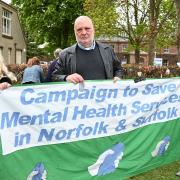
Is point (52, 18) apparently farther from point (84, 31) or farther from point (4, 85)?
point (4, 85)

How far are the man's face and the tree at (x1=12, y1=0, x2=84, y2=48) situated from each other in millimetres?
44070

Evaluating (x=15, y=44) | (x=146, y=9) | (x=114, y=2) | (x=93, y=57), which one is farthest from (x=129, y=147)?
(x=15, y=44)

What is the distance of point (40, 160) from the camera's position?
16.4ft

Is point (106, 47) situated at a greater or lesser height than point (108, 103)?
greater

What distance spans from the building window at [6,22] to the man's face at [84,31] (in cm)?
4035

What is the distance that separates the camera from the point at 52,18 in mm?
49531

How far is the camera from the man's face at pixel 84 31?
538 centimetres

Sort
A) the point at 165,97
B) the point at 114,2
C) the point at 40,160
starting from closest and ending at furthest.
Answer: the point at 40,160
the point at 165,97
the point at 114,2

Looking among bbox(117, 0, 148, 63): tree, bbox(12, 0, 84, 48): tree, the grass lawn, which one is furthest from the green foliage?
the grass lawn

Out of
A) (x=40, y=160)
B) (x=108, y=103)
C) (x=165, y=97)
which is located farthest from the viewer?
(x=165, y=97)

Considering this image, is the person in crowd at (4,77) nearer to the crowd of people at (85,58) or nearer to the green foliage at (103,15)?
the crowd of people at (85,58)

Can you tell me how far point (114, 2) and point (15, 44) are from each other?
47.4 ft

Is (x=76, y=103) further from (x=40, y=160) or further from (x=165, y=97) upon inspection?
(x=165, y=97)

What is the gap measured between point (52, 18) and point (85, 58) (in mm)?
44831
